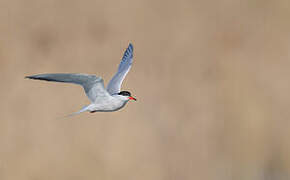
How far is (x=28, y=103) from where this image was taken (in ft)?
21.4

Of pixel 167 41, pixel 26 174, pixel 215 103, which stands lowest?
pixel 26 174

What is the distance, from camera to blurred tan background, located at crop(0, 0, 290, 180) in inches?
242

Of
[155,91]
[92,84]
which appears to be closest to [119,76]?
[92,84]

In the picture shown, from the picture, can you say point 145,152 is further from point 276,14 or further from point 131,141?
point 276,14

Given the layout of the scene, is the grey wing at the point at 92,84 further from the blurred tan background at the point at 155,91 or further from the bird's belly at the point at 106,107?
the blurred tan background at the point at 155,91

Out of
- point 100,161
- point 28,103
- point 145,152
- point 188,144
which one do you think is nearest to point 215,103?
point 188,144

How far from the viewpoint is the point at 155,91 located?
6633 millimetres

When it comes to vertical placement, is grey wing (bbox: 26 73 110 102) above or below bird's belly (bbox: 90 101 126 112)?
above

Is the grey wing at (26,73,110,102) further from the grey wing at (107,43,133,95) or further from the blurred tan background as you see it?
the blurred tan background

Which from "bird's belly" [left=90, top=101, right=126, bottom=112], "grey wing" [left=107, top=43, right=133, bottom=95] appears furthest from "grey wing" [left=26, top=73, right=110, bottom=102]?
"grey wing" [left=107, top=43, right=133, bottom=95]

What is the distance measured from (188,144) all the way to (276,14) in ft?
7.59

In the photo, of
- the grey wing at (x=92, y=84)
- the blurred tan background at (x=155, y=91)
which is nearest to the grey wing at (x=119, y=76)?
the grey wing at (x=92, y=84)

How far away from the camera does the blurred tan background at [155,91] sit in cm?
615

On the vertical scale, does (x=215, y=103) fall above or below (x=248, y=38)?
below
